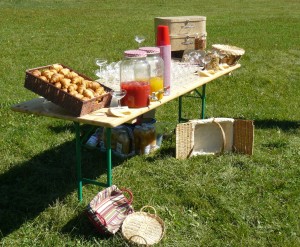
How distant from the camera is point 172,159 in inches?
183

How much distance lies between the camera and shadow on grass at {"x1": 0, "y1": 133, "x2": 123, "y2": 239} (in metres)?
3.69

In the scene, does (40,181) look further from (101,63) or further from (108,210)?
(101,63)

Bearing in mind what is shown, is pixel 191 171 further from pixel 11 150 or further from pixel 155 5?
pixel 155 5

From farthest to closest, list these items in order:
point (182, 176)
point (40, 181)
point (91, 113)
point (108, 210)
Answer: point (182, 176) → point (40, 181) → point (108, 210) → point (91, 113)

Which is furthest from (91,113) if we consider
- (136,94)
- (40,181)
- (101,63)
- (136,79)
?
(40,181)

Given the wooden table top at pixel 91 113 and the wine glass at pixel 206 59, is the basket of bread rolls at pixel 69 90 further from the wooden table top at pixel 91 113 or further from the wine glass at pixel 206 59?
the wine glass at pixel 206 59

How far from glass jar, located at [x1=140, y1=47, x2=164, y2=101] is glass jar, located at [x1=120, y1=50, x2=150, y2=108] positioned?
5.2 inches

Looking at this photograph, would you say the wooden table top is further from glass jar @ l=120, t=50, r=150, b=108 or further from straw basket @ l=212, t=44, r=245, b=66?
straw basket @ l=212, t=44, r=245, b=66

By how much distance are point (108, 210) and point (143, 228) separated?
286mm

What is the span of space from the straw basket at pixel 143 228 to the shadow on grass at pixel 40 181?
748mm

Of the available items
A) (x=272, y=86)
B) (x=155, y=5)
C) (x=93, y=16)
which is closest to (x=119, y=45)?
(x=272, y=86)

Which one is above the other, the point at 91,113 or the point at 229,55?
the point at 229,55

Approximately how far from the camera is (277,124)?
5812mm

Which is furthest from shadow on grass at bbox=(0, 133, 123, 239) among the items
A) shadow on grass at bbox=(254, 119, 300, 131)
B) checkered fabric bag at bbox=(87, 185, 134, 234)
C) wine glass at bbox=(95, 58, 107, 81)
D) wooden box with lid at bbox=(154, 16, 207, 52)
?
shadow on grass at bbox=(254, 119, 300, 131)
